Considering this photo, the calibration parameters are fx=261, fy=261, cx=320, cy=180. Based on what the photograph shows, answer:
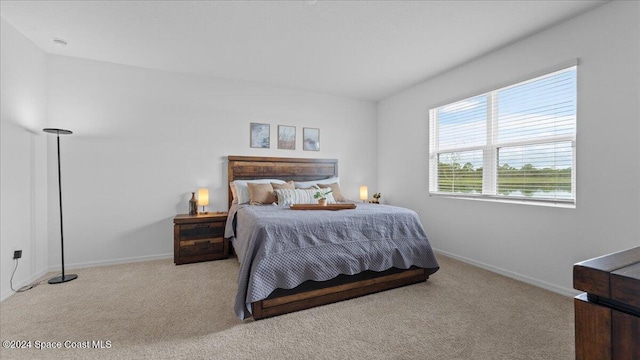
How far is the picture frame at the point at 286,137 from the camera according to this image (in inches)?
173

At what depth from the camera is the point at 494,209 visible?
10.3ft

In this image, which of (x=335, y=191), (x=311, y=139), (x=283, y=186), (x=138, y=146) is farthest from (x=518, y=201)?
(x=138, y=146)

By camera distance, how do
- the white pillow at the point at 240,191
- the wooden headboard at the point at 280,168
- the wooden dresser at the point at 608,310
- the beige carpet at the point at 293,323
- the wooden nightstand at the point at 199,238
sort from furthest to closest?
the wooden headboard at the point at 280,168
the white pillow at the point at 240,191
the wooden nightstand at the point at 199,238
the beige carpet at the point at 293,323
the wooden dresser at the point at 608,310

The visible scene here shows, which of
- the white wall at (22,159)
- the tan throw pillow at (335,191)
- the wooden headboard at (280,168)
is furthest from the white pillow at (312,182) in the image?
the white wall at (22,159)

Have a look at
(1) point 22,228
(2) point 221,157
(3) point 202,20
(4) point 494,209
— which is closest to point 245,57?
(3) point 202,20

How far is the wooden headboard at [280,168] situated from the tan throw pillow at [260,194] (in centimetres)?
49

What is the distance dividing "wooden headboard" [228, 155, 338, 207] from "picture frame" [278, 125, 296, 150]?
231 millimetres

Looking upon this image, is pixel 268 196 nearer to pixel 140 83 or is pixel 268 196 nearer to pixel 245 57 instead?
pixel 245 57

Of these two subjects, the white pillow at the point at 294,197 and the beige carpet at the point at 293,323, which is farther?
the white pillow at the point at 294,197

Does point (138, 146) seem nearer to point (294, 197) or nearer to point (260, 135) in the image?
point (260, 135)

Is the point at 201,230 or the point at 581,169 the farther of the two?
the point at 201,230

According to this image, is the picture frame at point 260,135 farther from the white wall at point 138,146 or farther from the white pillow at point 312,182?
the white pillow at point 312,182

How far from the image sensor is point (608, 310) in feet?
1.30

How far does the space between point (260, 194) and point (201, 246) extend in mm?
1023
